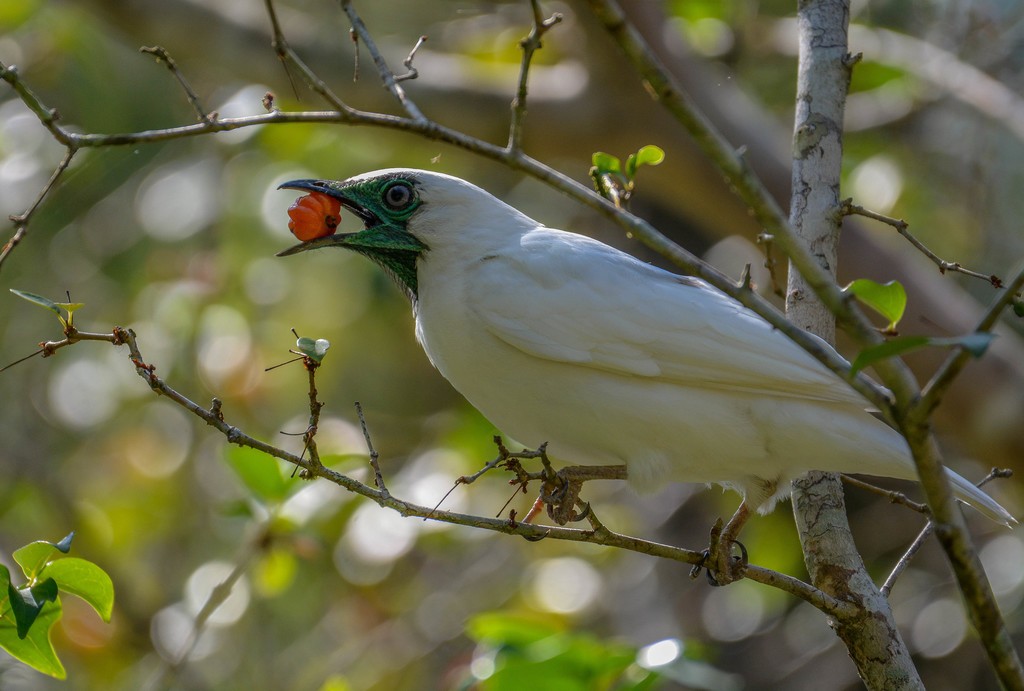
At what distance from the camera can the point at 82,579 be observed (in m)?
2.78

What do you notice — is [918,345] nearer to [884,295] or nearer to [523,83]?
[884,295]

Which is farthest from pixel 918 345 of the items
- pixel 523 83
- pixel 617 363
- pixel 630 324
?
pixel 630 324

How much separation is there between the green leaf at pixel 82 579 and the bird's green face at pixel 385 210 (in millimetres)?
1834

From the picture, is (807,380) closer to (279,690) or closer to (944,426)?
(944,426)

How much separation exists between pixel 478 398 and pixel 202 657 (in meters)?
3.90

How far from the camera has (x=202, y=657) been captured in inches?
272

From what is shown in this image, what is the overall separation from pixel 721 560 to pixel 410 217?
179 cm

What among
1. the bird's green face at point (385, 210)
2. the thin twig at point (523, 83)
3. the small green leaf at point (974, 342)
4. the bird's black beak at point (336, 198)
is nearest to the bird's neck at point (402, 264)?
the bird's green face at point (385, 210)

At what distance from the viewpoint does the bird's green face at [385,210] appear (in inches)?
169

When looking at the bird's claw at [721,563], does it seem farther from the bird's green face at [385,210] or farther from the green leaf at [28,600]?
the green leaf at [28,600]

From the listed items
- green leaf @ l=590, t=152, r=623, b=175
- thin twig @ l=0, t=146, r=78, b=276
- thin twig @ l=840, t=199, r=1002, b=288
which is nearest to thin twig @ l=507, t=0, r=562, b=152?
green leaf @ l=590, t=152, r=623, b=175

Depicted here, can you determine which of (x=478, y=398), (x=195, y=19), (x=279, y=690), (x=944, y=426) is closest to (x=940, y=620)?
(x=944, y=426)

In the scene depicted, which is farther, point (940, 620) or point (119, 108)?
point (119, 108)

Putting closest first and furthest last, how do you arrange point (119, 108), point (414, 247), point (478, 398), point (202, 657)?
point (478, 398)
point (414, 247)
point (202, 657)
point (119, 108)
